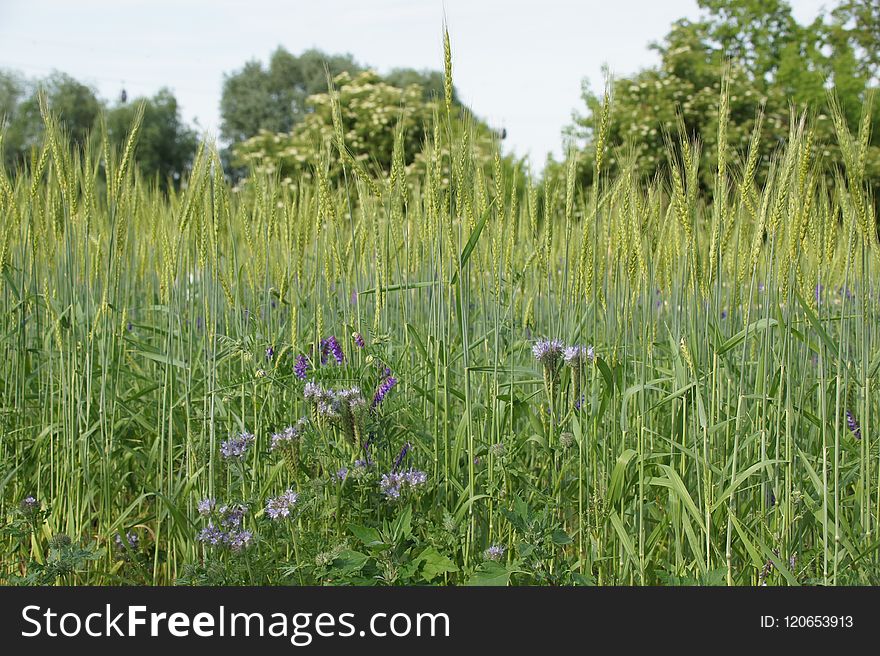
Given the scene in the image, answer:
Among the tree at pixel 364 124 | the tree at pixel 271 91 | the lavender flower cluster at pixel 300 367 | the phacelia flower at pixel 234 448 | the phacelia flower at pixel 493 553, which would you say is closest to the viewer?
the phacelia flower at pixel 493 553

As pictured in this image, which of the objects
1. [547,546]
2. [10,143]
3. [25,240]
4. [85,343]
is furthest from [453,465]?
[10,143]

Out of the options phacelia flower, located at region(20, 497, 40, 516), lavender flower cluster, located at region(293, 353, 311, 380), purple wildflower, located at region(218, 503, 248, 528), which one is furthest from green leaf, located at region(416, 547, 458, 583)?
phacelia flower, located at region(20, 497, 40, 516)

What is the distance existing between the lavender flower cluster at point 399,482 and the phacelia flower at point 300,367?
355 mm

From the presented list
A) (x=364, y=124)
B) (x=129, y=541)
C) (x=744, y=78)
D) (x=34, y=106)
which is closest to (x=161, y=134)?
(x=34, y=106)

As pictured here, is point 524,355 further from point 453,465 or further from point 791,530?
point 791,530

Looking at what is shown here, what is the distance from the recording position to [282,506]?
1521 mm

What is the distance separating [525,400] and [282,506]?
0.59 meters

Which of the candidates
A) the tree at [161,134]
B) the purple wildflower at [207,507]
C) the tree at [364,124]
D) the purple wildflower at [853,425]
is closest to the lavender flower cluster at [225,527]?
the purple wildflower at [207,507]

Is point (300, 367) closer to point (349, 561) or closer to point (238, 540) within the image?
point (238, 540)

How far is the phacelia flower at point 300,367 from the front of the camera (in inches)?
72.7

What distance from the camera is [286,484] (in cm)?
190

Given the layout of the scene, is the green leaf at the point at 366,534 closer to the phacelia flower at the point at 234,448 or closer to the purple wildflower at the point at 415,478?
the purple wildflower at the point at 415,478

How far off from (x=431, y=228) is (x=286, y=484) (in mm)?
702

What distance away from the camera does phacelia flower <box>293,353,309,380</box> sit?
1848mm
